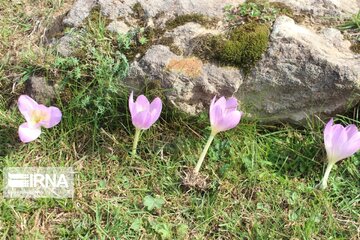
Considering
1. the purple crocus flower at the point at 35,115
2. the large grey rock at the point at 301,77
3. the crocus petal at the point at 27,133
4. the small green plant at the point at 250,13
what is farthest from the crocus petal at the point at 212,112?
the crocus petal at the point at 27,133

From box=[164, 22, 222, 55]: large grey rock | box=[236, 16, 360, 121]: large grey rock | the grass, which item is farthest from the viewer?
box=[164, 22, 222, 55]: large grey rock

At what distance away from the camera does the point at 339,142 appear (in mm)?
2783

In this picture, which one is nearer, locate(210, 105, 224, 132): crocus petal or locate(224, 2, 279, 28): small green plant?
locate(210, 105, 224, 132): crocus petal

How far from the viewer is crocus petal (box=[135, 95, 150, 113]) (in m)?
2.83

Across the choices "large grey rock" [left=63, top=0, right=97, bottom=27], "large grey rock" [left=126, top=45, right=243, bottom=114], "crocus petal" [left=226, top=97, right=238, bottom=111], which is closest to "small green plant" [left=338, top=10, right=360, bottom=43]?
"large grey rock" [left=126, top=45, right=243, bottom=114]

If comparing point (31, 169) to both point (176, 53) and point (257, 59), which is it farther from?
point (257, 59)

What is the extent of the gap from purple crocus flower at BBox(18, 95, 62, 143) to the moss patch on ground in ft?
2.87

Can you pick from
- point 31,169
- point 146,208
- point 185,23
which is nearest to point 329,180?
point 146,208

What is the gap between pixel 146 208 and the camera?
2.77 metres

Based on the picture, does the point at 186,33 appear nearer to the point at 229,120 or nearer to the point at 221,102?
the point at 221,102

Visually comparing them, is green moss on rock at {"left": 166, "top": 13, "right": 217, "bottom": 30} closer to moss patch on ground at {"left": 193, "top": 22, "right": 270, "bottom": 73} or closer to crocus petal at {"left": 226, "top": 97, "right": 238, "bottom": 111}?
moss patch on ground at {"left": 193, "top": 22, "right": 270, "bottom": 73}

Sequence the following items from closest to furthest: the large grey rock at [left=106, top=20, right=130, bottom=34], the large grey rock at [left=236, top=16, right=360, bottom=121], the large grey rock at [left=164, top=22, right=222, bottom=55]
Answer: the large grey rock at [left=236, top=16, right=360, bottom=121]
the large grey rock at [left=164, top=22, right=222, bottom=55]
the large grey rock at [left=106, top=20, right=130, bottom=34]

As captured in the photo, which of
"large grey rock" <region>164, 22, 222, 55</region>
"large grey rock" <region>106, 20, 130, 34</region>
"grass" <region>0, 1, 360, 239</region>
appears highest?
"large grey rock" <region>164, 22, 222, 55</region>

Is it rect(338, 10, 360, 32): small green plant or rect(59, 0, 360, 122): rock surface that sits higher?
rect(338, 10, 360, 32): small green plant
